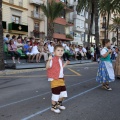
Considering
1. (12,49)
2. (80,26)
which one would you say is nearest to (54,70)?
(12,49)

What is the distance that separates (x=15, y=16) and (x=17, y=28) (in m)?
2.21

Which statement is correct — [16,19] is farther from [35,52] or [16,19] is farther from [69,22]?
[35,52]

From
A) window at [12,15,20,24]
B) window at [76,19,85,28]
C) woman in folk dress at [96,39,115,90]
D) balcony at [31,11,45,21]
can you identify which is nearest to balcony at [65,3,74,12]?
window at [76,19,85,28]

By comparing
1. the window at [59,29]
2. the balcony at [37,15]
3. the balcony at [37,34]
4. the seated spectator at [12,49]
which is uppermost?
the balcony at [37,15]

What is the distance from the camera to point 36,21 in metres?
43.7

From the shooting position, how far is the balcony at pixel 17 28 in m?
36.2

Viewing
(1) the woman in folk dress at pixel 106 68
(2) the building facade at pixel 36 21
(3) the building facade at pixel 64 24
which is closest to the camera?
(1) the woman in folk dress at pixel 106 68

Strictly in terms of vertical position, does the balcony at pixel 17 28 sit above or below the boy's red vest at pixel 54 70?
above

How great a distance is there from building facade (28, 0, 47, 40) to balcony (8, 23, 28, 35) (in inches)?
75.3

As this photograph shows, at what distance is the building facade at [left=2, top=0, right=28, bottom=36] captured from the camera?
36.0m

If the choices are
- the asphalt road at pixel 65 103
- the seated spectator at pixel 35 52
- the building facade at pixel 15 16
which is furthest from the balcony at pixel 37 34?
the asphalt road at pixel 65 103

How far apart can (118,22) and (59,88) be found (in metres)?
47.9

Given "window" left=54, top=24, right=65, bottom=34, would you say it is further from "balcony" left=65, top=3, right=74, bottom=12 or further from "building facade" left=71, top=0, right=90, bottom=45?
"building facade" left=71, top=0, right=90, bottom=45

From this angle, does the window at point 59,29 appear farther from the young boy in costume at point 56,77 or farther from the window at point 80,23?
the young boy in costume at point 56,77
